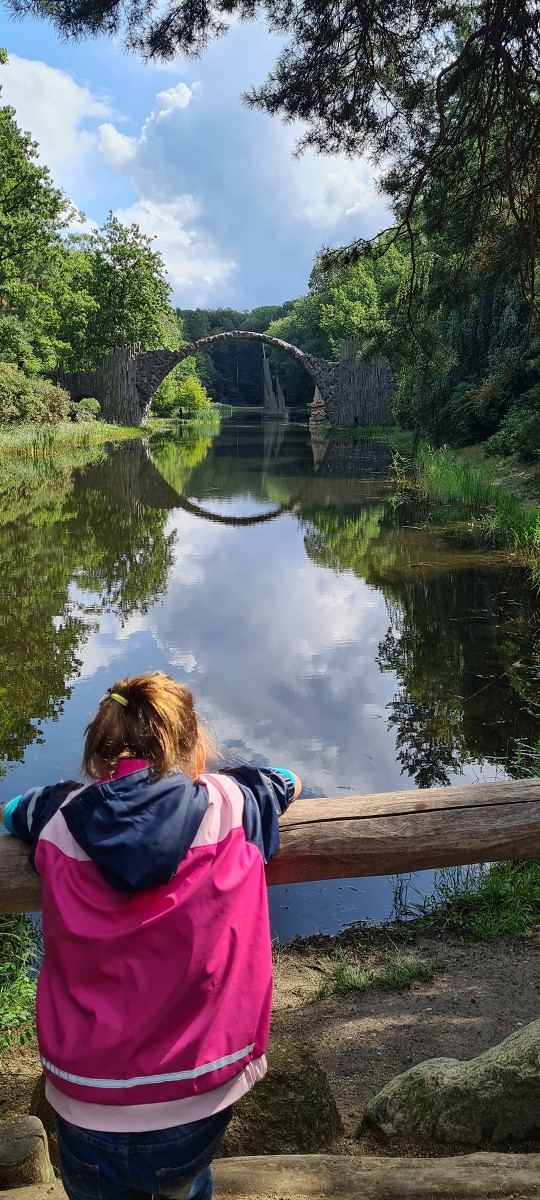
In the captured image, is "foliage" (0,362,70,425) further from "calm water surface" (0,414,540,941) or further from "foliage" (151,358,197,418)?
"foliage" (151,358,197,418)

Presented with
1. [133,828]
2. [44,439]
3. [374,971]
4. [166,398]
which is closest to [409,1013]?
[374,971]

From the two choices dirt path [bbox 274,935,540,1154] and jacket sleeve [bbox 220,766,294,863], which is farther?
dirt path [bbox 274,935,540,1154]

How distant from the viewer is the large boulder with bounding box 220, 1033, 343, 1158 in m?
2.41

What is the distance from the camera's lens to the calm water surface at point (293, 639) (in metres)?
5.58

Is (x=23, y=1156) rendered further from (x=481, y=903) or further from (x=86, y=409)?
(x=86, y=409)

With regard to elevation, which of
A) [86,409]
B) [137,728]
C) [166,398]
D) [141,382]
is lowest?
[137,728]

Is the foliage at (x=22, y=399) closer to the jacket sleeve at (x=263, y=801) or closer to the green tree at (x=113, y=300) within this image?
the green tree at (x=113, y=300)

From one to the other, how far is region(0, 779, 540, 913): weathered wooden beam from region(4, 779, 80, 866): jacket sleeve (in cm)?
33

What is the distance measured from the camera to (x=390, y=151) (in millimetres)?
5859

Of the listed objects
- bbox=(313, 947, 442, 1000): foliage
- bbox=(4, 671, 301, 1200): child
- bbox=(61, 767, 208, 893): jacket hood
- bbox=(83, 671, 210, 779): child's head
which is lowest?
bbox=(313, 947, 442, 1000): foliage

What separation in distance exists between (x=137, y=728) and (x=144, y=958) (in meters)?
0.39

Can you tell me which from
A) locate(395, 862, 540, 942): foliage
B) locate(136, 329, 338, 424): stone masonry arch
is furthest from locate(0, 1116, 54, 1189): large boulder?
locate(136, 329, 338, 424): stone masonry arch

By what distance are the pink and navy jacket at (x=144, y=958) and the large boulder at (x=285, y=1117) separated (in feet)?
3.33

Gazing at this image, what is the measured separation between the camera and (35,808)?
1.70 meters
